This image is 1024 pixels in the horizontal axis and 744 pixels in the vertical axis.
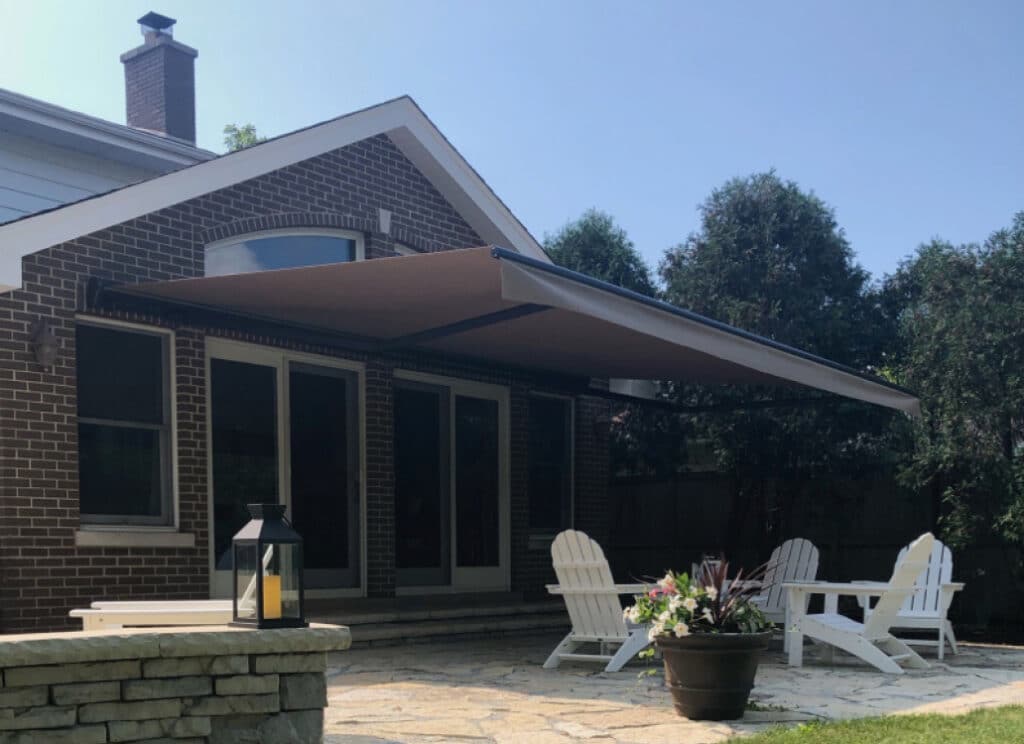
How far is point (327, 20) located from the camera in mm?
12125

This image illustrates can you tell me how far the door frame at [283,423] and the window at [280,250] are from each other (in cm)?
59

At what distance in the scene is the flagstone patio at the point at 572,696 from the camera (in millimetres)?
4867

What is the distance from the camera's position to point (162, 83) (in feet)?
41.6

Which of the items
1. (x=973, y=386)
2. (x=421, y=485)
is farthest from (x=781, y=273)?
(x=421, y=485)

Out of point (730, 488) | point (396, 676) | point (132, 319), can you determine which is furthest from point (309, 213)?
point (730, 488)

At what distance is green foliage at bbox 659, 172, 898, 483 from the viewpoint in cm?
1195

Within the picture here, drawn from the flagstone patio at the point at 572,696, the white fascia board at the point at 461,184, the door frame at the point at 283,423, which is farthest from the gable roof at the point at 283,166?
the flagstone patio at the point at 572,696

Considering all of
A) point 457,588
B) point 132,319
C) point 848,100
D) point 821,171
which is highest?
point 848,100

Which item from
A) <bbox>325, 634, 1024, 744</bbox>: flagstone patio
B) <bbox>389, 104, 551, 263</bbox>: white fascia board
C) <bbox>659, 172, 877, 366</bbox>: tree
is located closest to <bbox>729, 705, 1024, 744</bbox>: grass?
<bbox>325, 634, 1024, 744</bbox>: flagstone patio

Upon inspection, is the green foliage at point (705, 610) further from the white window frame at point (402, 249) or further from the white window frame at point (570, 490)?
the white window frame at point (570, 490)

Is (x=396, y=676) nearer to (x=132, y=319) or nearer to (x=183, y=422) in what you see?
(x=183, y=422)

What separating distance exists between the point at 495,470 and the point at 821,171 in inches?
213

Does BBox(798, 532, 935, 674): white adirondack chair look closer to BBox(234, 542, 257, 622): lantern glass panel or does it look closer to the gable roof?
BBox(234, 542, 257, 622): lantern glass panel

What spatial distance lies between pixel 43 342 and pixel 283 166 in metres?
2.57
